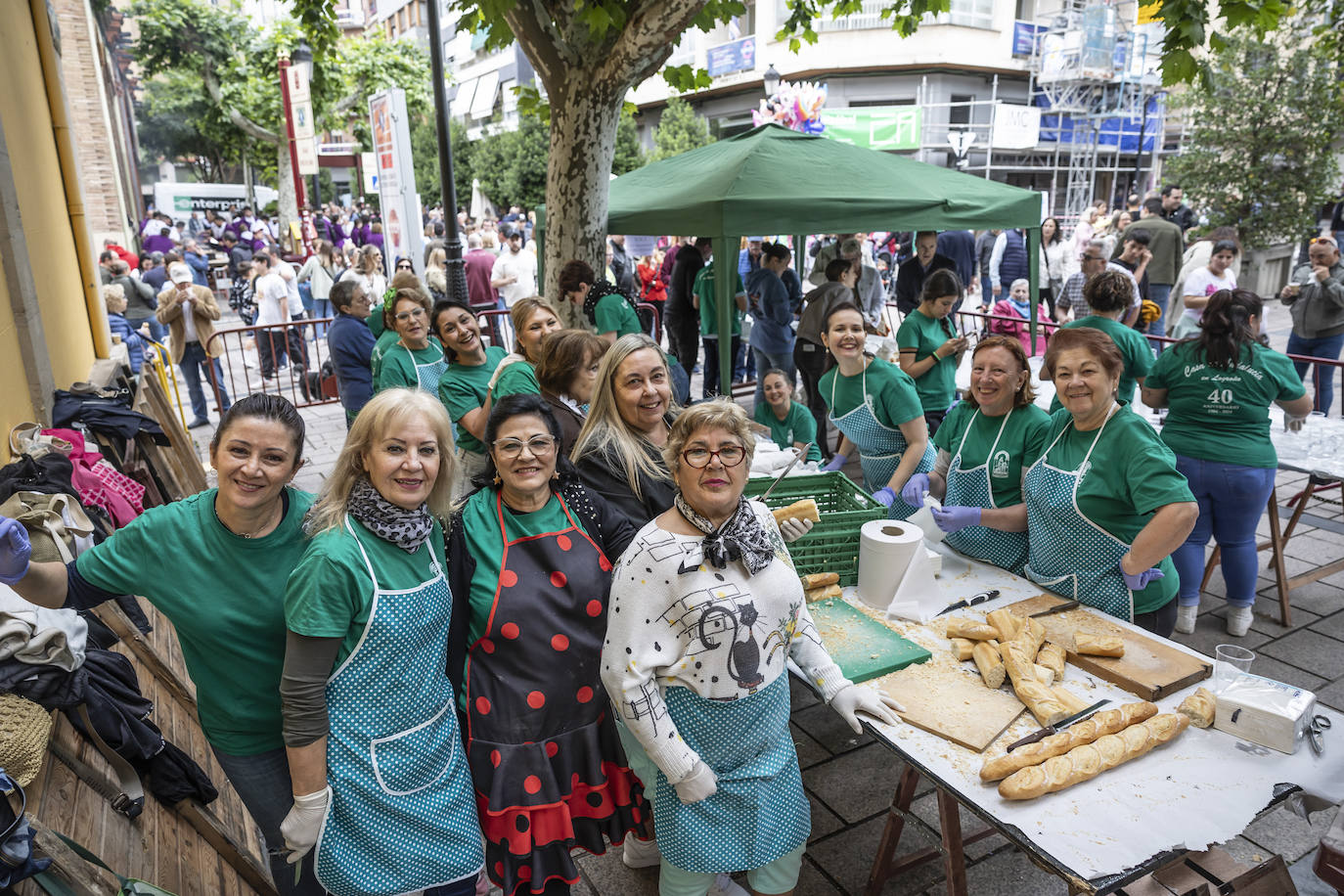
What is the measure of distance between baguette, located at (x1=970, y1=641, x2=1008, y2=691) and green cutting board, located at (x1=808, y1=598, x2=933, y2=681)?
0.56ft

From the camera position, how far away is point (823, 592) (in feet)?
11.4

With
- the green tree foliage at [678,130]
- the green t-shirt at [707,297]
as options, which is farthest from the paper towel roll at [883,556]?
the green tree foliage at [678,130]

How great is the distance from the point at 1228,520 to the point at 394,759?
4599mm

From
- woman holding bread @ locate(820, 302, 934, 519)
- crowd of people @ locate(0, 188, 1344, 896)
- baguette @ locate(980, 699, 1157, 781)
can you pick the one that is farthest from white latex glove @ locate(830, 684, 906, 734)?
woman holding bread @ locate(820, 302, 934, 519)

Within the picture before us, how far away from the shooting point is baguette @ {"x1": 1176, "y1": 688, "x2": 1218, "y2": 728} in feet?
8.25

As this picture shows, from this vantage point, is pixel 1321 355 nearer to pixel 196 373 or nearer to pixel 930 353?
pixel 930 353

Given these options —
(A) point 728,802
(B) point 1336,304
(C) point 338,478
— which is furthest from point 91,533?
(B) point 1336,304

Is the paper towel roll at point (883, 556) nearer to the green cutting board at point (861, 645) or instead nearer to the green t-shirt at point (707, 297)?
the green cutting board at point (861, 645)

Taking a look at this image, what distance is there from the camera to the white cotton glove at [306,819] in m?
2.19

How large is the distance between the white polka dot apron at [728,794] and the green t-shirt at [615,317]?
183 inches

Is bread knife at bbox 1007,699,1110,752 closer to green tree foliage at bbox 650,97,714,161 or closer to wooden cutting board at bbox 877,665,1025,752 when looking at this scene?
wooden cutting board at bbox 877,665,1025,752

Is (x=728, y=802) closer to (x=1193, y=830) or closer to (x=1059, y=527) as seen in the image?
Answer: (x=1193, y=830)

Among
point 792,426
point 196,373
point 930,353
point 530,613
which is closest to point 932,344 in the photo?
point 930,353

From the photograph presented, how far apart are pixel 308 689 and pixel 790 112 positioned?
1499 cm
